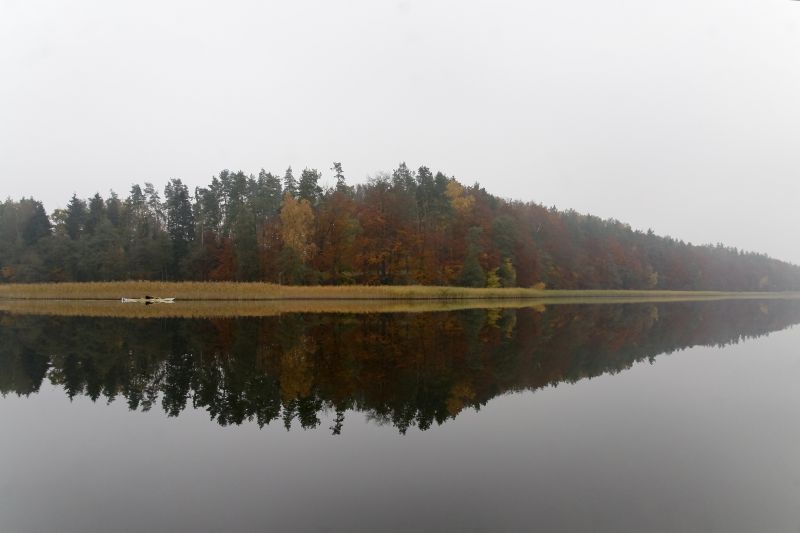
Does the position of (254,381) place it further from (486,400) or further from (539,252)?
(539,252)

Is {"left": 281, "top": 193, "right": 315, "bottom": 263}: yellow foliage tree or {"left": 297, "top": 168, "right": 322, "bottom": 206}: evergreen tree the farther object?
{"left": 297, "top": 168, "right": 322, "bottom": 206}: evergreen tree

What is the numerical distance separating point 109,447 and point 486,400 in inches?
275

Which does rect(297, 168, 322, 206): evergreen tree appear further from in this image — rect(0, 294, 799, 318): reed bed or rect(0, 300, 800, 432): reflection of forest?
rect(0, 300, 800, 432): reflection of forest

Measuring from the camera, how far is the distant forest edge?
197ft

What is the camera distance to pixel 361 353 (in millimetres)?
15977

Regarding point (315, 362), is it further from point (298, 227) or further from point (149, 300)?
point (298, 227)

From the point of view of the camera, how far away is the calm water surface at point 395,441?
5.55 m

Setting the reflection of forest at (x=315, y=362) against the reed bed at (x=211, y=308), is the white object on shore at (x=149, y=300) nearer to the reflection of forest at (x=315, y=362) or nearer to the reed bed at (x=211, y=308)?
the reed bed at (x=211, y=308)

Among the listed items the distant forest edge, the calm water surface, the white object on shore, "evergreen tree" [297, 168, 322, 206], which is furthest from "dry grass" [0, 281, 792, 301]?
the calm water surface

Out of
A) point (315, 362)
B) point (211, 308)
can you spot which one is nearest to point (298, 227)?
point (211, 308)

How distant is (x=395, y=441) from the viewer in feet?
25.6

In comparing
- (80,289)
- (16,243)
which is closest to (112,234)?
(16,243)

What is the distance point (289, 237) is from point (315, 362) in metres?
45.1

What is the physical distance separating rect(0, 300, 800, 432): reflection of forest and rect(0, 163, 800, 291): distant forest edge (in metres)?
34.5
